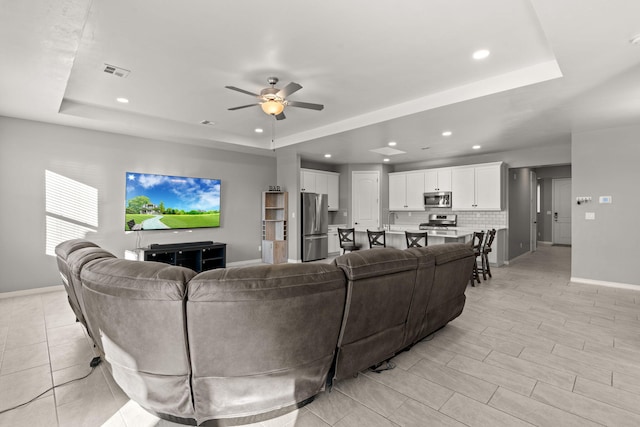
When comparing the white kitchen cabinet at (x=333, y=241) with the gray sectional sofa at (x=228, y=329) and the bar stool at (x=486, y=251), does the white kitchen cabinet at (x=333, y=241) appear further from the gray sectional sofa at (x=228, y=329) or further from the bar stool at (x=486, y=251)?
the gray sectional sofa at (x=228, y=329)

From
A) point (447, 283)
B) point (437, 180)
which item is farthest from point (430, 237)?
point (437, 180)

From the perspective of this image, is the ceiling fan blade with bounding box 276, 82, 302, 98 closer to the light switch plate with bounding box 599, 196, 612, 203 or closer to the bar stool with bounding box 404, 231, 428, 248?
the bar stool with bounding box 404, 231, 428, 248

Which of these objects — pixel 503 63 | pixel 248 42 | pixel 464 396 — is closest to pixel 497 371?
pixel 464 396

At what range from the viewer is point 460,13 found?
231 cm

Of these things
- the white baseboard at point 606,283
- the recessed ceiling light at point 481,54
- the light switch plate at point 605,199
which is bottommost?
the white baseboard at point 606,283

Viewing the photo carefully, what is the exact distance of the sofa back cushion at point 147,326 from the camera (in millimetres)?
1541

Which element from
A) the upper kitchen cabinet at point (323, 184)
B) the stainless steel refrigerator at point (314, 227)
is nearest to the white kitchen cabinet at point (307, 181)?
the upper kitchen cabinet at point (323, 184)

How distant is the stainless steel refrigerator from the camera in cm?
717

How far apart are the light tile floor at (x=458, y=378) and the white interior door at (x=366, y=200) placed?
4.79 metres

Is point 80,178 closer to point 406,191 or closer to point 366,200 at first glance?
point 366,200

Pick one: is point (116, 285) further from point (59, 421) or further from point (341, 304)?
point (341, 304)

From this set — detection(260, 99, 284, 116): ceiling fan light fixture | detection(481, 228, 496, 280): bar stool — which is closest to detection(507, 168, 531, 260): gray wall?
detection(481, 228, 496, 280): bar stool

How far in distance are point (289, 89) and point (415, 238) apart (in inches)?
127

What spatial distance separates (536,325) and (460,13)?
3.10 meters
